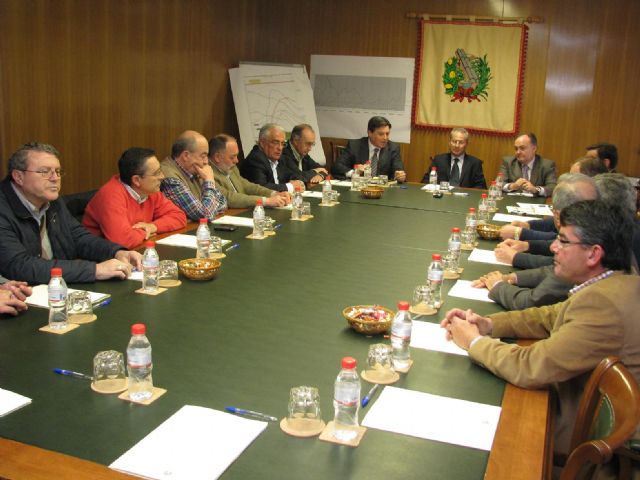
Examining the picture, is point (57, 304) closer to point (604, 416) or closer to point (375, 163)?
point (604, 416)

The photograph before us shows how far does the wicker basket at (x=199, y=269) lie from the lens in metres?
2.76

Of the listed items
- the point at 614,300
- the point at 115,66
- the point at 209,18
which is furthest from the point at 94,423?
the point at 209,18

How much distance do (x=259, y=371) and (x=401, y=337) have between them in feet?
1.38

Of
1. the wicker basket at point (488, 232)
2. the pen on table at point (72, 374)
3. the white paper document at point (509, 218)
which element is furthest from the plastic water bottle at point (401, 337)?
the white paper document at point (509, 218)

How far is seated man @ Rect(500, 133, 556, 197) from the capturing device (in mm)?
6301

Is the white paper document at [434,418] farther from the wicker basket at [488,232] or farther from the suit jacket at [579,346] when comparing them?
the wicker basket at [488,232]

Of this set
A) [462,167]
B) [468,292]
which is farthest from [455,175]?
[468,292]

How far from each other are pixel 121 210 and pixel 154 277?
1.02 metres

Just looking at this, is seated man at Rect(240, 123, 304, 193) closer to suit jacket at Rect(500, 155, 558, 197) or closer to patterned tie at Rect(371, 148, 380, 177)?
patterned tie at Rect(371, 148, 380, 177)

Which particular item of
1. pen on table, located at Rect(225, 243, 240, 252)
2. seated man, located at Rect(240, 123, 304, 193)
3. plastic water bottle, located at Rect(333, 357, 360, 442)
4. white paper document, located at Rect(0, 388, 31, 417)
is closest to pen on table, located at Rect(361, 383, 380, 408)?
plastic water bottle, located at Rect(333, 357, 360, 442)

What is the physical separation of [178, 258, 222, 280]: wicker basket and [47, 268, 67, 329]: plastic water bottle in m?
0.64

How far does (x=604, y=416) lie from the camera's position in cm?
172

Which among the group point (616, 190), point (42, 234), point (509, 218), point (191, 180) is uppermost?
point (616, 190)

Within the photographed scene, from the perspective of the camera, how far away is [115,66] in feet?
18.7
